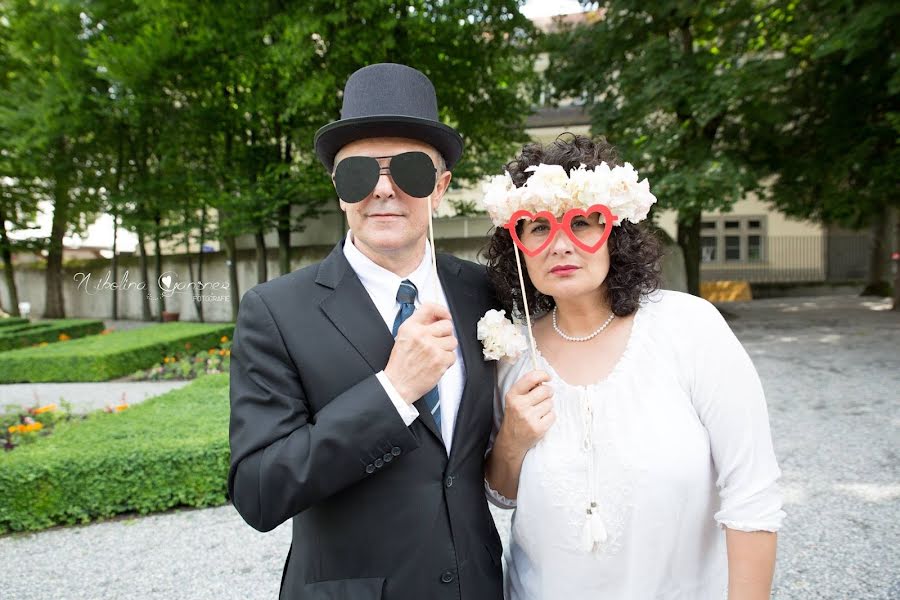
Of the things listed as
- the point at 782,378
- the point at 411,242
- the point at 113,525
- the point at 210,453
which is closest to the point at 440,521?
the point at 411,242

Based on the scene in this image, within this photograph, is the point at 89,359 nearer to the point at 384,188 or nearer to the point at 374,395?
the point at 384,188

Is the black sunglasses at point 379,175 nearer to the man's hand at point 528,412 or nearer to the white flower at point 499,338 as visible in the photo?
the white flower at point 499,338

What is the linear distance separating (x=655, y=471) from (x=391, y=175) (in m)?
1.16

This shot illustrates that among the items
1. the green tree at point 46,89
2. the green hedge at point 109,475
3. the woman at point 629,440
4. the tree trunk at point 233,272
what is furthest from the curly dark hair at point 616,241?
the tree trunk at point 233,272

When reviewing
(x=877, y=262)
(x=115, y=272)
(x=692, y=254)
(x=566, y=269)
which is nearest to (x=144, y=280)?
(x=115, y=272)

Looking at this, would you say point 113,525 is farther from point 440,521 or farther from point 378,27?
point 378,27

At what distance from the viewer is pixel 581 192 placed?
177 cm

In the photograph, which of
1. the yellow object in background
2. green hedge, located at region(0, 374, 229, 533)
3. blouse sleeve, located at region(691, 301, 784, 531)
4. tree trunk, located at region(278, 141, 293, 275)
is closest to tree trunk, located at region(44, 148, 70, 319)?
tree trunk, located at region(278, 141, 293, 275)

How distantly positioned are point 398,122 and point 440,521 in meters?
1.19

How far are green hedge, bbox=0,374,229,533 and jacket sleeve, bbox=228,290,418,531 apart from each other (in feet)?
12.0

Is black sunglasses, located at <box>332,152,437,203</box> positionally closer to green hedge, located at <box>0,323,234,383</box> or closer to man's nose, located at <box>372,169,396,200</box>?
man's nose, located at <box>372,169,396,200</box>

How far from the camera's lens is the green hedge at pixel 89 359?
9438 millimetres

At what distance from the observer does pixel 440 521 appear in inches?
71.1

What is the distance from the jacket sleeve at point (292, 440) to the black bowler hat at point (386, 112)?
69 cm
